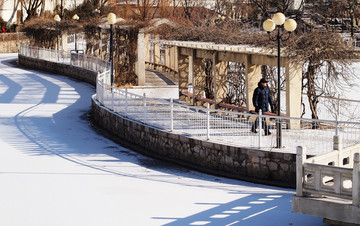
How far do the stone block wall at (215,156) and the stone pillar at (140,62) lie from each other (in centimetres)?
1425

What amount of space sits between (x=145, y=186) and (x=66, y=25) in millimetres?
32822

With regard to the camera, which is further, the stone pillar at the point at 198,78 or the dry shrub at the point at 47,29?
the dry shrub at the point at 47,29

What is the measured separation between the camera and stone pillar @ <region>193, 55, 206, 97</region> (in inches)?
Result: 1007

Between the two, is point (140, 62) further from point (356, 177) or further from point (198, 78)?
point (356, 177)

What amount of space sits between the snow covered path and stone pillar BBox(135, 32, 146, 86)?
11.6 meters

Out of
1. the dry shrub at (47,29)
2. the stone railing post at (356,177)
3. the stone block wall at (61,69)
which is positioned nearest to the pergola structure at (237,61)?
the stone railing post at (356,177)

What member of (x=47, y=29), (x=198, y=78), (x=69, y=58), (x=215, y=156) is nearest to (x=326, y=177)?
(x=215, y=156)

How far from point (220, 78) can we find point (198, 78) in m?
2.24

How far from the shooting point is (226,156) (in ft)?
53.5

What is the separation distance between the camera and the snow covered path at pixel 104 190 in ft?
42.8

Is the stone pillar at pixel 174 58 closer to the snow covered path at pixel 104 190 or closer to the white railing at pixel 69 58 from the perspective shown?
the white railing at pixel 69 58

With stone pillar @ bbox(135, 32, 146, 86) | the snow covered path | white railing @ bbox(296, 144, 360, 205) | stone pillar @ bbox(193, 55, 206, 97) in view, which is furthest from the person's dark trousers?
stone pillar @ bbox(135, 32, 146, 86)

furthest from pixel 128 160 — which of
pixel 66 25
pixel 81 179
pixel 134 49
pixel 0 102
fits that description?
pixel 66 25

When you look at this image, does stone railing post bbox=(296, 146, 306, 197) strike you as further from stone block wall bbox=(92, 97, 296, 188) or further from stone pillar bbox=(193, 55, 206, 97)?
stone pillar bbox=(193, 55, 206, 97)
